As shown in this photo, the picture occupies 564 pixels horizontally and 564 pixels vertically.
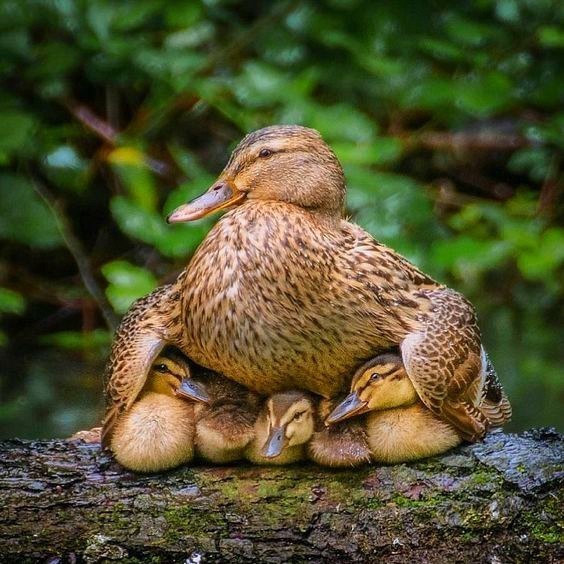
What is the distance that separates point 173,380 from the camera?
3.35 meters

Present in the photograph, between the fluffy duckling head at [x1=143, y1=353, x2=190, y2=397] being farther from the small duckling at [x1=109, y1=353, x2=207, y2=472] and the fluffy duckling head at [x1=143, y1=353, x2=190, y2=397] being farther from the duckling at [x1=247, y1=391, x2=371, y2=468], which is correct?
the duckling at [x1=247, y1=391, x2=371, y2=468]

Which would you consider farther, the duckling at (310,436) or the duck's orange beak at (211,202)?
the duck's orange beak at (211,202)

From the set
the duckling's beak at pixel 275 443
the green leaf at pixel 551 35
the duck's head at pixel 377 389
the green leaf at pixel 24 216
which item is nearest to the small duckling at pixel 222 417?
the duckling's beak at pixel 275 443

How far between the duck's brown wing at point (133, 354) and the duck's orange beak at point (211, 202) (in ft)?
0.85

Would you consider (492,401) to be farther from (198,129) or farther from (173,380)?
(198,129)

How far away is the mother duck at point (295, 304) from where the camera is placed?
3.20m

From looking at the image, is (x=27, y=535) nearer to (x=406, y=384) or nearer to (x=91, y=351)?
(x=406, y=384)

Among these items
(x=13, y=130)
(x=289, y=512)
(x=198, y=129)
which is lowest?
(x=289, y=512)

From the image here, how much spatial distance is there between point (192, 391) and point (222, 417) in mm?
111

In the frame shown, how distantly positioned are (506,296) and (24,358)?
3112 millimetres

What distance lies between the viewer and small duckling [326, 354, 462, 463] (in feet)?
10.4

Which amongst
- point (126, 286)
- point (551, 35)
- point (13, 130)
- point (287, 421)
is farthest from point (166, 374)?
point (551, 35)

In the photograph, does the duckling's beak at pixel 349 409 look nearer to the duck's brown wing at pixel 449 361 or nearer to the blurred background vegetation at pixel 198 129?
the duck's brown wing at pixel 449 361

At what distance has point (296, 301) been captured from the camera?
320 centimetres
